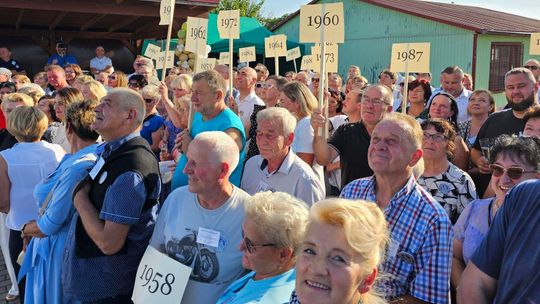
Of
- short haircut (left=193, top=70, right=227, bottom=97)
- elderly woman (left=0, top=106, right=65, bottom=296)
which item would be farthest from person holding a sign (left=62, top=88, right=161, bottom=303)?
elderly woman (left=0, top=106, right=65, bottom=296)

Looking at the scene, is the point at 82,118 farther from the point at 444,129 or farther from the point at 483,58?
the point at 483,58

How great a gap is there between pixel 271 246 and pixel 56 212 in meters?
1.49

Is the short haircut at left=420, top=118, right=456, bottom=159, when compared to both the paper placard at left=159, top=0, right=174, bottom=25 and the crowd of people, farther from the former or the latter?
the paper placard at left=159, top=0, right=174, bottom=25

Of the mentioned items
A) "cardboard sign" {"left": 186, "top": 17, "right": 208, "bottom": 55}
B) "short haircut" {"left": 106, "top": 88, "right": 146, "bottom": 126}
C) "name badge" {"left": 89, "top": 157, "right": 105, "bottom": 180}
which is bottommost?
"name badge" {"left": 89, "top": 157, "right": 105, "bottom": 180}

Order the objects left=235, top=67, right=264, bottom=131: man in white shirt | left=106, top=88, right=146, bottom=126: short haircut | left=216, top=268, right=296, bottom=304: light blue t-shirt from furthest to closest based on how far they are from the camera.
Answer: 1. left=235, top=67, right=264, bottom=131: man in white shirt
2. left=106, top=88, right=146, bottom=126: short haircut
3. left=216, top=268, right=296, bottom=304: light blue t-shirt

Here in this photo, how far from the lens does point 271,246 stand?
2.14 meters

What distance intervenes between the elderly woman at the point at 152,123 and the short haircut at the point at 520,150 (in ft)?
11.9

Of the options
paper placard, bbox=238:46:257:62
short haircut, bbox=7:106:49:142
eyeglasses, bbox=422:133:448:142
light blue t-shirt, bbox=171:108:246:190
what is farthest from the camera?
paper placard, bbox=238:46:257:62

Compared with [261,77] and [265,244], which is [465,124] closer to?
[265,244]

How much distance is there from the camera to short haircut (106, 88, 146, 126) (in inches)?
115

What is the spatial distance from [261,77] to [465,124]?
18.7ft

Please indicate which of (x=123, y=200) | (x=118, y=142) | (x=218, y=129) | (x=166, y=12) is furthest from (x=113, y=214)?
(x=166, y=12)

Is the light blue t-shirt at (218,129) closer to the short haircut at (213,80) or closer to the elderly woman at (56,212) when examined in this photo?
the short haircut at (213,80)

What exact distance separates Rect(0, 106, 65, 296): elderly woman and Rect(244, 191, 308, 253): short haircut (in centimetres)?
234
